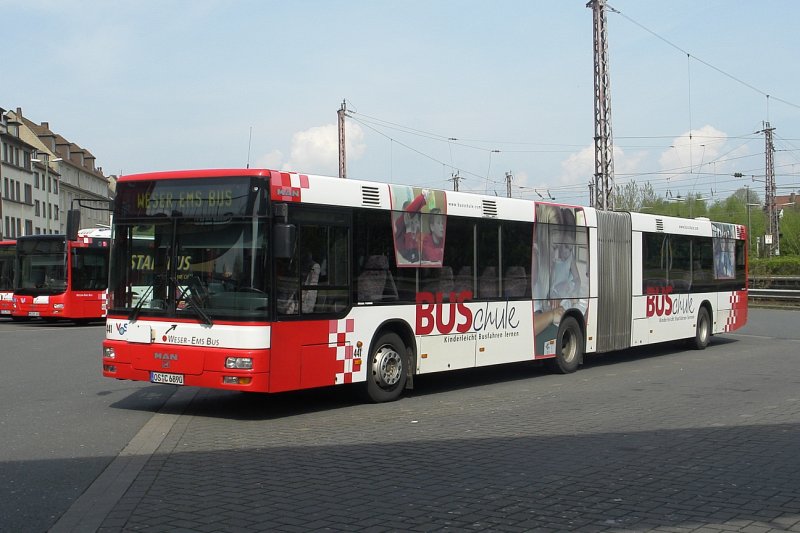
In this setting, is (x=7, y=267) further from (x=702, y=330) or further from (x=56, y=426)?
(x=56, y=426)

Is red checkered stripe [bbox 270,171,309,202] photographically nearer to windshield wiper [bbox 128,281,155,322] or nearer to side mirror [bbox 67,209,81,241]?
windshield wiper [bbox 128,281,155,322]

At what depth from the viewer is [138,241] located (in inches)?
442

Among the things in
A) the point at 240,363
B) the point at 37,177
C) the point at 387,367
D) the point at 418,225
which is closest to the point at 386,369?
the point at 387,367

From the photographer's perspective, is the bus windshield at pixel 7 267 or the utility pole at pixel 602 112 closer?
the utility pole at pixel 602 112

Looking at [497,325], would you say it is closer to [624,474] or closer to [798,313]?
[624,474]

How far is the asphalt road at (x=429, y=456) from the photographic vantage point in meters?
6.21

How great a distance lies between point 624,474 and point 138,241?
6538 millimetres

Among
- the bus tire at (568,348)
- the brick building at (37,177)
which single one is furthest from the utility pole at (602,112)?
the brick building at (37,177)

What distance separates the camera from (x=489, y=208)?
14.1 meters

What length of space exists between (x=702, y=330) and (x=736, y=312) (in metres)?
2.09

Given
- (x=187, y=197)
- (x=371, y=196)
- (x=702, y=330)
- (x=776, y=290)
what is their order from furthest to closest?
1. (x=776, y=290)
2. (x=702, y=330)
3. (x=371, y=196)
4. (x=187, y=197)

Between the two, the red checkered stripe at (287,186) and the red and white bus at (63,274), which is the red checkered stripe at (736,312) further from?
the red and white bus at (63,274)

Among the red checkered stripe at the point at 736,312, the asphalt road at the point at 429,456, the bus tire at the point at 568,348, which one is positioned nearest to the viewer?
the asphalt road at the point at 429,456

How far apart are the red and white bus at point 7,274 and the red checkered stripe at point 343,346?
24090 millimetres
